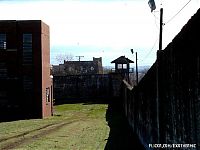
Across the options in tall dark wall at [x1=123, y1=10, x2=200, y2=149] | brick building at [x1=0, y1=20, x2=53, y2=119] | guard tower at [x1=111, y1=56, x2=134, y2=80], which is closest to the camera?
tall dark wall at [x1=123, y1=10, x2=200, y2=149]

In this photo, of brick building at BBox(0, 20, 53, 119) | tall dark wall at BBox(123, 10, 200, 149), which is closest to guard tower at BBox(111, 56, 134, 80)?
brick building at BBox(0, 20, 53, 119)

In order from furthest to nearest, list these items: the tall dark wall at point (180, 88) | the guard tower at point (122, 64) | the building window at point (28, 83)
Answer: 1. the guard tower at point (122, 64)
2. the building window at point (28, 83)
3. the tall dark wall at point (180, 88)

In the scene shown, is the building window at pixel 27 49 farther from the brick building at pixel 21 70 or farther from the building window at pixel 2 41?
the building window at pixel 2 41

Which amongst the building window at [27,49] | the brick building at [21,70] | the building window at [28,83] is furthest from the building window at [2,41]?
the building window at [28,83]

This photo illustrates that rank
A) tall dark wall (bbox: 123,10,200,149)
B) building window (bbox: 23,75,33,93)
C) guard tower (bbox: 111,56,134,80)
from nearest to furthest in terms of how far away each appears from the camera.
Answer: tall dark wall (bbox: 123,10,200,149) → building window (bbox: 23,75,33,93) → guard tower (bbox: 111,56,134,80)

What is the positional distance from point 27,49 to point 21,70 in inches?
92.9

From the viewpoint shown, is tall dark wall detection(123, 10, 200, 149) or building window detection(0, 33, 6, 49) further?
building window detection(0, 33, 6, 49)

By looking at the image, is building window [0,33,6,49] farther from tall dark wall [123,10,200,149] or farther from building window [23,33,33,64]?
tall dark wall [123,10,200,149]

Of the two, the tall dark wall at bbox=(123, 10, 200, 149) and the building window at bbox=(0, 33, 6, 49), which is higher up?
the building window at bbox=(0, 33, 6, 49)

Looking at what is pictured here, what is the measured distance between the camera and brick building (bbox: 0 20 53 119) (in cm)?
4244

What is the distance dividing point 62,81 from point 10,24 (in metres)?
18.9

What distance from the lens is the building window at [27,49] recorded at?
42.5m

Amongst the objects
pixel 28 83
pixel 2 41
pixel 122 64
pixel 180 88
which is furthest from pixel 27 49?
pixel 180 88

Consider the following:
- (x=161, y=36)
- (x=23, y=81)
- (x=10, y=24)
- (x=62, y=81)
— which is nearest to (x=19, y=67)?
(x=23, y=81)
